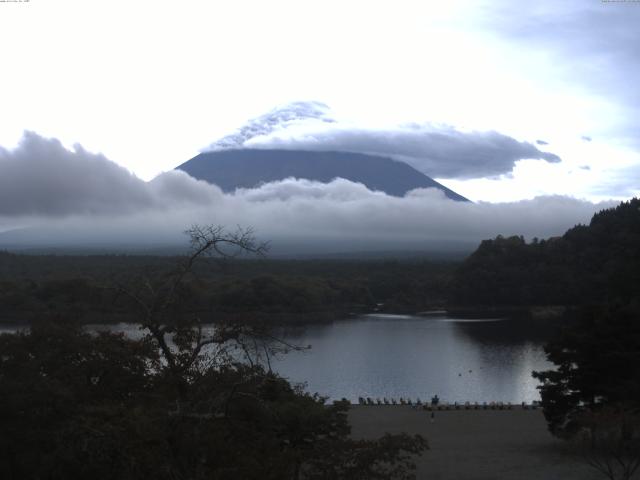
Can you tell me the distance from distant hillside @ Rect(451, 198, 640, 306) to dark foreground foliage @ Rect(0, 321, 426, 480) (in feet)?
115

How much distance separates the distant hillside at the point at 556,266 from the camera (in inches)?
1644

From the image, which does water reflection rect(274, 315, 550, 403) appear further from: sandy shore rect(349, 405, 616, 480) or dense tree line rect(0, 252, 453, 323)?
dense tree line rect(0, 252, 453, 323)

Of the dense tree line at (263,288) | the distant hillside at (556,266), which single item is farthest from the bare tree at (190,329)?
the distant hillside at (556,266)

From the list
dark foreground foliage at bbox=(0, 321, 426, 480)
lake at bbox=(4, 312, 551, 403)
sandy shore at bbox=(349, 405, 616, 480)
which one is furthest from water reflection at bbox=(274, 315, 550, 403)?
dark foreground foliage at bbox=(0, 321, 426, 480)

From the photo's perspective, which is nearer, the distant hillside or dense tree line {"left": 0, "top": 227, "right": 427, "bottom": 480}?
dense tree line {"left": 0, "top": 227, "right": 427, "bottom": 480}

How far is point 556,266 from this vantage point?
44.4m

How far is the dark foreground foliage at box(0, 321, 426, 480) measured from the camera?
3926 millimetres

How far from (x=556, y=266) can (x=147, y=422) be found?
142ft

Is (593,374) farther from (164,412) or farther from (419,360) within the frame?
(419,360)

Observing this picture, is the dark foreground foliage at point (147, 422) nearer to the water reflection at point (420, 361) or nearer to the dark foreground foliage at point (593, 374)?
→ the dark foreground foliage at point (593, 374)

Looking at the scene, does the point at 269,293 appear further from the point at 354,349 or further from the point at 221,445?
the point at 221,445

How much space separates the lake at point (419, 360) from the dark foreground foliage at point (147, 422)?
760 cm

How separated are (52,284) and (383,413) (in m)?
25.0

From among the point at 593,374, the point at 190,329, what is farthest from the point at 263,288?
the point at 190,329
